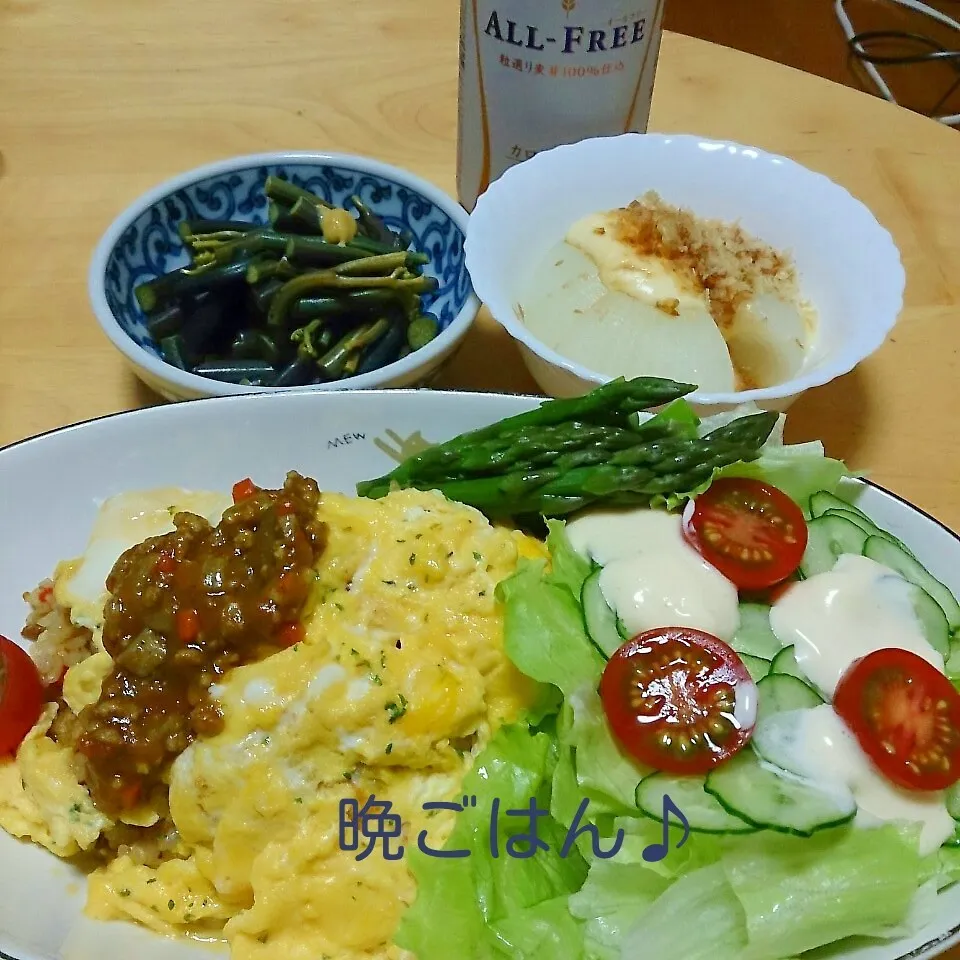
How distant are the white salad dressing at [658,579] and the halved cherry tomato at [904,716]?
0.74 feet

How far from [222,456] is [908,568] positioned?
4.63ft

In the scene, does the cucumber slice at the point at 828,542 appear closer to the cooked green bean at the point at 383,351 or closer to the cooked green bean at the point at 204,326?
the cooked green bean at the point at 383,351

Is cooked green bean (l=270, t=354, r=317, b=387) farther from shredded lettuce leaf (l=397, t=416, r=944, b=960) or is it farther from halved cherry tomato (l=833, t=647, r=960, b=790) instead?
halved cherry tomato (l=833, t=647, r=960, b=790)

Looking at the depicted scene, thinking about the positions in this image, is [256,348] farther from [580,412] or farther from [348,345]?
[580,412]

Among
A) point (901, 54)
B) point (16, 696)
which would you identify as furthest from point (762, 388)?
point (901, 54)

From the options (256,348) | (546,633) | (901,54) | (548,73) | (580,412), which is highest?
(548,73)

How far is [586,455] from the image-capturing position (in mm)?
1822

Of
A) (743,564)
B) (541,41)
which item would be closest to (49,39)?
(541,41)

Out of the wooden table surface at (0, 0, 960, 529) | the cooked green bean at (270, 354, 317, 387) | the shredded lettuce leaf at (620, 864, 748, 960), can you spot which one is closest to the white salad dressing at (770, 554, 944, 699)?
the shredded lettuce leaf at (620, 864, 748, 960)

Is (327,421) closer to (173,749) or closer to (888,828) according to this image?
(173,749)

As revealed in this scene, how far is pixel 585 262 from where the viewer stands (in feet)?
7.71

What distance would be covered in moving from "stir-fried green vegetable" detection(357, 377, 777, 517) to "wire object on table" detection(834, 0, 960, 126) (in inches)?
188

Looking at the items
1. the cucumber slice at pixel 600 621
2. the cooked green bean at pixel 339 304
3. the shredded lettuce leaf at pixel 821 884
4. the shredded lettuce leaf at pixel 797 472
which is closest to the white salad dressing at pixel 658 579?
the cucumber slice at pixel 600 621

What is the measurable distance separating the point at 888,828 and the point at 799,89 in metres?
3.02
